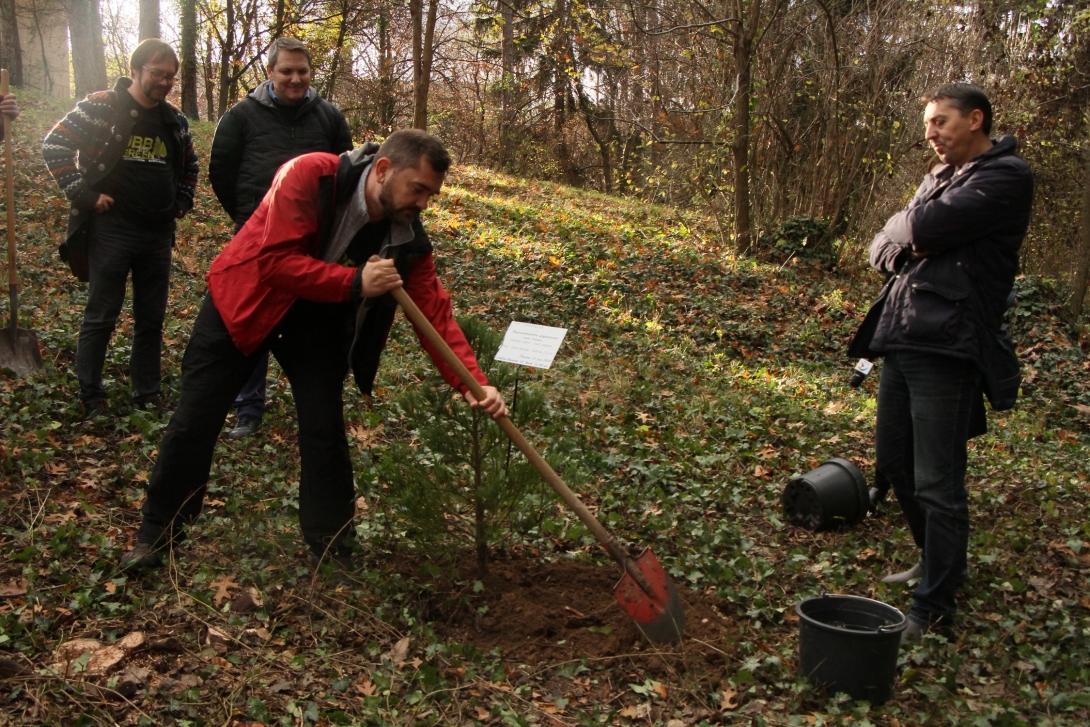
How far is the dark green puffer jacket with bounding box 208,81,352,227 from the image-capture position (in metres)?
5.06

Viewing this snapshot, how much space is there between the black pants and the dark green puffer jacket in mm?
1792

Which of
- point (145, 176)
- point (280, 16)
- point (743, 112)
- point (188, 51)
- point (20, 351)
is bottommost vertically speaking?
point (20, 351)

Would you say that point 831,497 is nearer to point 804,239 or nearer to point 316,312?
point 316,312

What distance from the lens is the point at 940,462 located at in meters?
3.57

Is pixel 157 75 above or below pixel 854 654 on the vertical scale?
above

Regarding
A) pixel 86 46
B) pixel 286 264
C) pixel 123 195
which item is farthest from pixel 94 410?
pixel 86 46

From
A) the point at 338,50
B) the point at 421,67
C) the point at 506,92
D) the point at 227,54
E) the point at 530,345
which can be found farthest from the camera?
the point at 506,92

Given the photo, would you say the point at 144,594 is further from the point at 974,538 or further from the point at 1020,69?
the point at 1020,69

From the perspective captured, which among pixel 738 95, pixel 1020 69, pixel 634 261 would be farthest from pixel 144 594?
pixel 1020 69

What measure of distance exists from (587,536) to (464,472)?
103 cm

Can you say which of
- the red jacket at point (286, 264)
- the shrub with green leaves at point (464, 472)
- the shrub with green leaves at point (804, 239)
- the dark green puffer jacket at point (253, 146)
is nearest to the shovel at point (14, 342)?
the dark green puffer jacket at point (253, 146)

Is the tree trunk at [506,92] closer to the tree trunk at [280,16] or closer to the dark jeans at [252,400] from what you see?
the tree trunk at [280,16]

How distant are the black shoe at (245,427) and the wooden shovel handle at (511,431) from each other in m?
2.19

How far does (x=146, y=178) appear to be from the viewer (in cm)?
508
